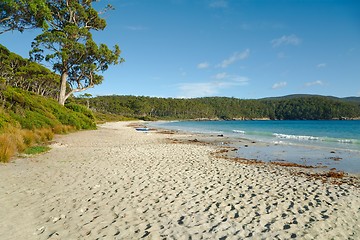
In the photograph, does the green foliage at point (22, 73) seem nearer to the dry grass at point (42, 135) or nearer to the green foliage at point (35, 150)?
the dry grass at point (42, 135)

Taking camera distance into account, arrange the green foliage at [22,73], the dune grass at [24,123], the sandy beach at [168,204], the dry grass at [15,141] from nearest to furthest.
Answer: the sandy beach at [168,204], the dry grass at [15,141], the dune grass at [24,123], the green foliage at [22,73]

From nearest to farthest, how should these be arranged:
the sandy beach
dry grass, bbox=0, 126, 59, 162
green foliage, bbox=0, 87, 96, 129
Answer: the sandy beach
dry grass, bbox=0, 126, 59, 162
green foliage, bbox=0, 87, 96, 129

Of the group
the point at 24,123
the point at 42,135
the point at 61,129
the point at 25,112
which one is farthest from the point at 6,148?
the point at 61,129

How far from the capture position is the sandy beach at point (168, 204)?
186 inches

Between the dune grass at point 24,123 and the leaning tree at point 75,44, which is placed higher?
the leaning tree at point 75,44

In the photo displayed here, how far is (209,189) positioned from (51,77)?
5497cm

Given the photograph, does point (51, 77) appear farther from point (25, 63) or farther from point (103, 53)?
point (103, 53)

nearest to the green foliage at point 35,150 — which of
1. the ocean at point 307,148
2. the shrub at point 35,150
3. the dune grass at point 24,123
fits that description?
the shrub at point 35,150

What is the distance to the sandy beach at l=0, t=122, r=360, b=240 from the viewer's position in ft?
15.5

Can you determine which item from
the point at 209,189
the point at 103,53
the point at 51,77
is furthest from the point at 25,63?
the point at 209,189

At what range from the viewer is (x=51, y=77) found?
53938 millimetres

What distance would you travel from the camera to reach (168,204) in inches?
243

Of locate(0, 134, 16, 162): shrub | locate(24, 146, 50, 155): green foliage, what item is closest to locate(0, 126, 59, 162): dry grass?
locate(0, 134, 16, 162): shrub

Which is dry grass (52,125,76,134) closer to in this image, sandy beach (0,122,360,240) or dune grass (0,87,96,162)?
dune grass (0,87,96,162)
